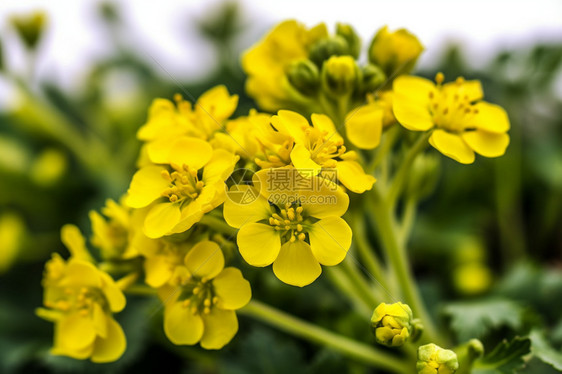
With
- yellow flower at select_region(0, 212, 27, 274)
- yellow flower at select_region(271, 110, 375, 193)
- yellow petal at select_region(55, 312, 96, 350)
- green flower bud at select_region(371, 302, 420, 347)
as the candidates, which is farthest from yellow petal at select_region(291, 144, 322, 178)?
yellow flower at select_region(0, 212, 27, 274)

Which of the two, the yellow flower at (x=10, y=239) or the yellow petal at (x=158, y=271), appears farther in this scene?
the yellow flower at (x=10, y=239)

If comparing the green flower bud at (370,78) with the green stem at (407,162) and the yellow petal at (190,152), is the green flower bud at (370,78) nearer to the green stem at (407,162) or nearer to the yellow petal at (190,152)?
the green stem at (407,162)

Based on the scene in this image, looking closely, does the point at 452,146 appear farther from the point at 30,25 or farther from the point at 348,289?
the point at 30,25

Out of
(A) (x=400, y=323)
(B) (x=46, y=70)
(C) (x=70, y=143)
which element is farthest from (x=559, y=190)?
(B) (x=46, y=70)

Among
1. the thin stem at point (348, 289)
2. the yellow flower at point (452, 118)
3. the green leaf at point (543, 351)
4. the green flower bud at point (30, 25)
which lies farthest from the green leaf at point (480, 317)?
the green flower bud at point (30, 25)

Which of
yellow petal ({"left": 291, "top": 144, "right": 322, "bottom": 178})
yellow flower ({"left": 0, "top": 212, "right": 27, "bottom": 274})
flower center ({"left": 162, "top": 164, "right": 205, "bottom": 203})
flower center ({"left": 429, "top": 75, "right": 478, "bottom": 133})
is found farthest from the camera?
yellow flower ({"left": 0, "top": 212, "right": 27, "bottom": 274})

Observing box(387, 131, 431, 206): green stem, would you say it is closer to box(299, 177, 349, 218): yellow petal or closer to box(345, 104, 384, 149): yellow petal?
box(345, 104, 384, 149): yellow petal
